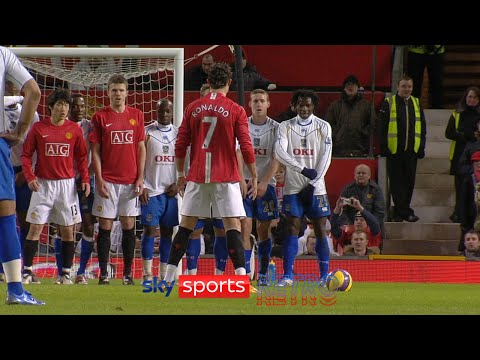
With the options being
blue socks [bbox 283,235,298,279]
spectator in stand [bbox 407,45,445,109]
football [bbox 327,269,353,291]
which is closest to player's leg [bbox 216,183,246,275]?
football [bbox 327,269,353,291]

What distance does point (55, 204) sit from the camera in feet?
40.5

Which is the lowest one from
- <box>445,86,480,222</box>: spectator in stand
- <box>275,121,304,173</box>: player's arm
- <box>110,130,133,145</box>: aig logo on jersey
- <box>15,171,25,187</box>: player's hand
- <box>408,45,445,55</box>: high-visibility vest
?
<box>15,171,25,187</box>: player's hand

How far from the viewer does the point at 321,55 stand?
2027 centimetres

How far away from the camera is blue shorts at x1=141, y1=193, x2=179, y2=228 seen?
1269 cm

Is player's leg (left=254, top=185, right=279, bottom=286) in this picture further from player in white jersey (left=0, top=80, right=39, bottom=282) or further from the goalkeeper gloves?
player in white jersey (left=0, top=80, right=39, bottom=282)

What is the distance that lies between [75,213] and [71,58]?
243 centimetres

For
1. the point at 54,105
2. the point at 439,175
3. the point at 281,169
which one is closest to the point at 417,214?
the point at 439,175

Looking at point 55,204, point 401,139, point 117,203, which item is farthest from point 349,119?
point 55,204

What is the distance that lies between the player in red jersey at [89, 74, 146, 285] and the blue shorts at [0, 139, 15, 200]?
3478 mm

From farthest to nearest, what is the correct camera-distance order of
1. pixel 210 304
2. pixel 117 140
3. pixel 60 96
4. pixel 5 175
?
pixel 117 140
pixel 60 96
pixel 210 304
pixel 5 175

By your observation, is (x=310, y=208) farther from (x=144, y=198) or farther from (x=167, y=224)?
(x=144, y=198)

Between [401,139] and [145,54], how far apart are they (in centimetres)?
487

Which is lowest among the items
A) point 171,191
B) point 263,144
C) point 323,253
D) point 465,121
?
point 323,253

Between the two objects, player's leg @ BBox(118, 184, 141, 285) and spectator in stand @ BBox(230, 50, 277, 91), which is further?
spectator in stand @ BBox(230, 50, 277, 91)
